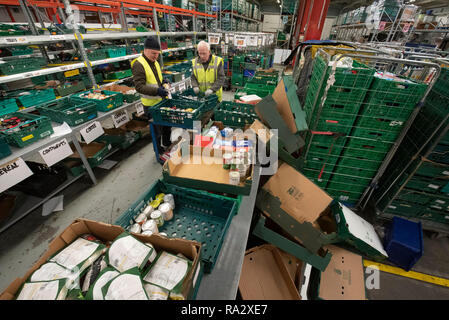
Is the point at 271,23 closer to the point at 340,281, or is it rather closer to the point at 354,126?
the point at 354,126

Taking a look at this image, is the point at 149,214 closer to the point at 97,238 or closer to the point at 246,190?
the point at 97,238

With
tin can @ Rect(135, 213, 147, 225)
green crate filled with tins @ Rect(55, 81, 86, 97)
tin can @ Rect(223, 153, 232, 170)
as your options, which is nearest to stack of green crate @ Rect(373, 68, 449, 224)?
tin can @ Rect(223, 153, 232, 170)

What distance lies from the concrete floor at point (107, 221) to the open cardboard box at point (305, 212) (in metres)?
0.48

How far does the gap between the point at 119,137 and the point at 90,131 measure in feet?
3.08

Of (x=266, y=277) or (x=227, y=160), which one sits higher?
(x=227, y=160)

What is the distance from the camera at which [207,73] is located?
12.2 ft

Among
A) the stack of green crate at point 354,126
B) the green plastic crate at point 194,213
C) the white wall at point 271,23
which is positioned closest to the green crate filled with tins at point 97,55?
the green plastic crate at point 194,213

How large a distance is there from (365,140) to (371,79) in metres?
0.79

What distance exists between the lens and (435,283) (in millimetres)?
2312

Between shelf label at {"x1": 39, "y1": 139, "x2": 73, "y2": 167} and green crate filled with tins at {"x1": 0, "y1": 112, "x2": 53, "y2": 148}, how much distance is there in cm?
18

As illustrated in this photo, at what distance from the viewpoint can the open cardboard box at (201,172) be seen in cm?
156

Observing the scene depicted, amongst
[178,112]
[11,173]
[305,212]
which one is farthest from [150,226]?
[11,173]

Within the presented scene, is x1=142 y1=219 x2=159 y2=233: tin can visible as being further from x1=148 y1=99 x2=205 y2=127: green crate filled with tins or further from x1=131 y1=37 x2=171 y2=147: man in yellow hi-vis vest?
x1=131 y1=37 x2=171 y2=147: man in yellow hi-vis vest

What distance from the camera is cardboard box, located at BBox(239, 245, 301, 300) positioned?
179 centimetres
